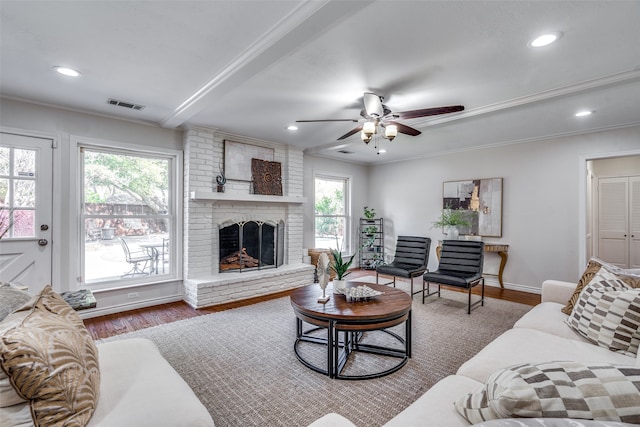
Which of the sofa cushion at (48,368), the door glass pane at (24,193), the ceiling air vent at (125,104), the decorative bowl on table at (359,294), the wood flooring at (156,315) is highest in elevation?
the ceiling air vent at (125,104)

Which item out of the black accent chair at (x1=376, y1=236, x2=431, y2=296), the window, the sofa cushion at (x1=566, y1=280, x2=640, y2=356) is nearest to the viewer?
the sofa cushion at (x1=566, y1=280, x2=640, y2=356)

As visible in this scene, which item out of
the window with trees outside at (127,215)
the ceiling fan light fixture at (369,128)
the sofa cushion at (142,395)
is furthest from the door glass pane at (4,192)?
the ceiling fan light fixture at (369,128)

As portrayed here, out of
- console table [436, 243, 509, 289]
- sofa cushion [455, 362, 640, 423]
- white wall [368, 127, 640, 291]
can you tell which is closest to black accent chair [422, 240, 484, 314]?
console table [436, 243, 509, 289]

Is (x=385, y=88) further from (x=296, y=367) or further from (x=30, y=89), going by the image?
(x=30, y=89)

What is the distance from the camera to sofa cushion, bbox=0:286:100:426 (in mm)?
998

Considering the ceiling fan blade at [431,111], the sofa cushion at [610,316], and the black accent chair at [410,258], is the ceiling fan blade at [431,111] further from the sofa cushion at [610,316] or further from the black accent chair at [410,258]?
the black accent chair at [410,258]

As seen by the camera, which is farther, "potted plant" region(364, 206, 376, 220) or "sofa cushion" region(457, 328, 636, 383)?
"potted plant" region(364, 206, 376, 220)

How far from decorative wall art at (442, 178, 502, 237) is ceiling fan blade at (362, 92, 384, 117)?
315 cm

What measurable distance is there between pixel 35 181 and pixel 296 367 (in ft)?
11.4

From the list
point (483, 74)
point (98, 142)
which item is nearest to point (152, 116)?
point (98, 142)

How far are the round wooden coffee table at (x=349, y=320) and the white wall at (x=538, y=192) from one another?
3.24 metres

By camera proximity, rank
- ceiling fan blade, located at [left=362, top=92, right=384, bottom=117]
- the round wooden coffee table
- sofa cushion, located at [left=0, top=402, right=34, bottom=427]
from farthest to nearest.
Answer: ceiling fan blade, located at [left=362, top=92, right=384, bottom=117] < the round wooden coffee table < sofa cushion, located at [left=0, top=402, right=34, bottom=427]

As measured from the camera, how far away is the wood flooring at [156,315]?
3.30 m

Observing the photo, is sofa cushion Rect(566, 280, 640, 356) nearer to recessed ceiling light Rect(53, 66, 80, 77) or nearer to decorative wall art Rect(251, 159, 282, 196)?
decorative wall art Rect(251, 159, 282, 196)
